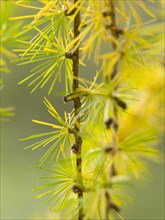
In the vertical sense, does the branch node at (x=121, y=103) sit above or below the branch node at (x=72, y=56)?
below

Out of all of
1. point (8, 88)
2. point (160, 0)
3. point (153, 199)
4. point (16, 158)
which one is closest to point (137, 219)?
point (153, 199)

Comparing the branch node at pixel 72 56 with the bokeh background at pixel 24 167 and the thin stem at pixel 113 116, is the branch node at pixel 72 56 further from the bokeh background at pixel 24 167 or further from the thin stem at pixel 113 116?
the bokeh background at pixel 24 167

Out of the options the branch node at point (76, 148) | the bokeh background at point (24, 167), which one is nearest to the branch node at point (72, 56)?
the branch node at point (76, 148)

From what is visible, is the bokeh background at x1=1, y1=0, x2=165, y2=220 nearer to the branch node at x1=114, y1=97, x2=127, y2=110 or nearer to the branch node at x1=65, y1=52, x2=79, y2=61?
the branch node at x1=65, y1=52, x2=79, y2=61

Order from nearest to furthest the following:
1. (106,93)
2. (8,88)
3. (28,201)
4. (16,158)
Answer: (106,93) < (28,201) < (16,158) < (8,88)

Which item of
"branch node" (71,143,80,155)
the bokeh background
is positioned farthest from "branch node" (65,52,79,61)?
the bokeh background

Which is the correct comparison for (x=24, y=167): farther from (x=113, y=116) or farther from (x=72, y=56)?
(x=113, y=116)

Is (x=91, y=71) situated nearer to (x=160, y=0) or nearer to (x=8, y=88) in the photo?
(x=8, y=88)

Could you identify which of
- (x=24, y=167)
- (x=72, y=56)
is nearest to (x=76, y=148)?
(x=72, y=56)
